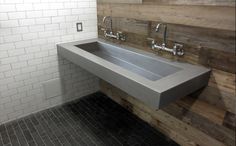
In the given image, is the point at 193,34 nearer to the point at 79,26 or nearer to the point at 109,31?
the point at 109,31

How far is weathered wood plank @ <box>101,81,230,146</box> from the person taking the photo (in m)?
1.71

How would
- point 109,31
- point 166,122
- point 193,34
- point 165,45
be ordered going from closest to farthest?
point 193,34
point 165,45
point 166,122
point 109,31

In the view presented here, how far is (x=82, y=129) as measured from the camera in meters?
2.16

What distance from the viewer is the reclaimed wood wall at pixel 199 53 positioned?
1353mm

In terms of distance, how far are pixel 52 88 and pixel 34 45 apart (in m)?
0.61

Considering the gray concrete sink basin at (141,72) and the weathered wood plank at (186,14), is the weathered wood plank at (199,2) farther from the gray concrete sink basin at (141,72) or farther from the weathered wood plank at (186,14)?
the gray concrete sink basin at (141,72)

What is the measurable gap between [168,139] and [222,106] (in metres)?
0.76

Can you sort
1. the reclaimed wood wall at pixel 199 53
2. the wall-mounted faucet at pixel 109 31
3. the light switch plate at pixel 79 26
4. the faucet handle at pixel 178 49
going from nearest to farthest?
the reclaimed wood wall at pixel 199 53
the faucet handle at pixel 178 49
the wall-mounted faucet at pixel 109 31
the light switch plate at pixel 79 26

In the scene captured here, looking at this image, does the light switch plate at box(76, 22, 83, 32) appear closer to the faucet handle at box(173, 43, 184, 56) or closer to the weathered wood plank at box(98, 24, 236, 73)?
the weathered wood plank at box(98, 24, 236, 73)

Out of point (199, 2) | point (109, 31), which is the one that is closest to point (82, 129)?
point (109, 31)

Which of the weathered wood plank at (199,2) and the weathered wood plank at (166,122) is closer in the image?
the weathered wood plank at (199,2)

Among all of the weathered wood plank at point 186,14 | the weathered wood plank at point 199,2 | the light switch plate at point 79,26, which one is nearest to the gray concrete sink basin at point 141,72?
the light switch plate at point 79,26

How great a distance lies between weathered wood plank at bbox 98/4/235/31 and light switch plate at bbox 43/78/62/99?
1.19 metres

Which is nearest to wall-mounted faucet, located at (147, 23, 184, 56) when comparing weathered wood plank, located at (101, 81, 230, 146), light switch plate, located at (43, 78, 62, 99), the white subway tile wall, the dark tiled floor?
weathered wood plank, located at (101, 81, 230, 146)
